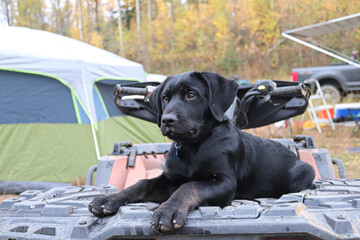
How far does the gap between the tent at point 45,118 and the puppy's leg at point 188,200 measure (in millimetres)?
5136

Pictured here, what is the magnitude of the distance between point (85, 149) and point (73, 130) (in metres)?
0.39

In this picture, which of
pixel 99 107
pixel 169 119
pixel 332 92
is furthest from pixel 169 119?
pixel 332 92

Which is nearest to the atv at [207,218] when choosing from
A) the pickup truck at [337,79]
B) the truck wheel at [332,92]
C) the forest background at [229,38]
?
the truck wheel at [332,92]

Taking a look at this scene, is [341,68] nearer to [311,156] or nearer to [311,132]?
[311,132]

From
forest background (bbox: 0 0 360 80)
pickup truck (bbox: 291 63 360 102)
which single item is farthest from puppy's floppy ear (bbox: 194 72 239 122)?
forest background (bbox: 0 0 360 80)

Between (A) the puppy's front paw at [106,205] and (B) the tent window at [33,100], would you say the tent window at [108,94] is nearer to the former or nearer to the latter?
(B) the tent window at [33,100]

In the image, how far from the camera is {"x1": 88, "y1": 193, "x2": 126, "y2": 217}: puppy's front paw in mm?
1966

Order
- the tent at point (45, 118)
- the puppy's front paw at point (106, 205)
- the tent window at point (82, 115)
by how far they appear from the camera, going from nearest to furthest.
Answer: the puppy's front paw at point (106, 205) → the tent at point (45, 118) → the tent window at point (82, 115)

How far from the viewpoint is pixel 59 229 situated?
5.95ft

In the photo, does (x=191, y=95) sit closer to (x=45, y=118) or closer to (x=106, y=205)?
(x=106, y=205)

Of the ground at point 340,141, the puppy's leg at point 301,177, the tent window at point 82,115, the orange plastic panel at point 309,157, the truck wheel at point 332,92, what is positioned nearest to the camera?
the puppy's leg at point 301,177

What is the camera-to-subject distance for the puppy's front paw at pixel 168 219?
1.69 m

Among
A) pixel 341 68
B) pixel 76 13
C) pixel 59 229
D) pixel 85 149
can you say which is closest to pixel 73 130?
pixel 85 149

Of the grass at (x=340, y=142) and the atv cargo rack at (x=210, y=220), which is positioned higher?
the atv cargo rack at (x=210, y=220)
